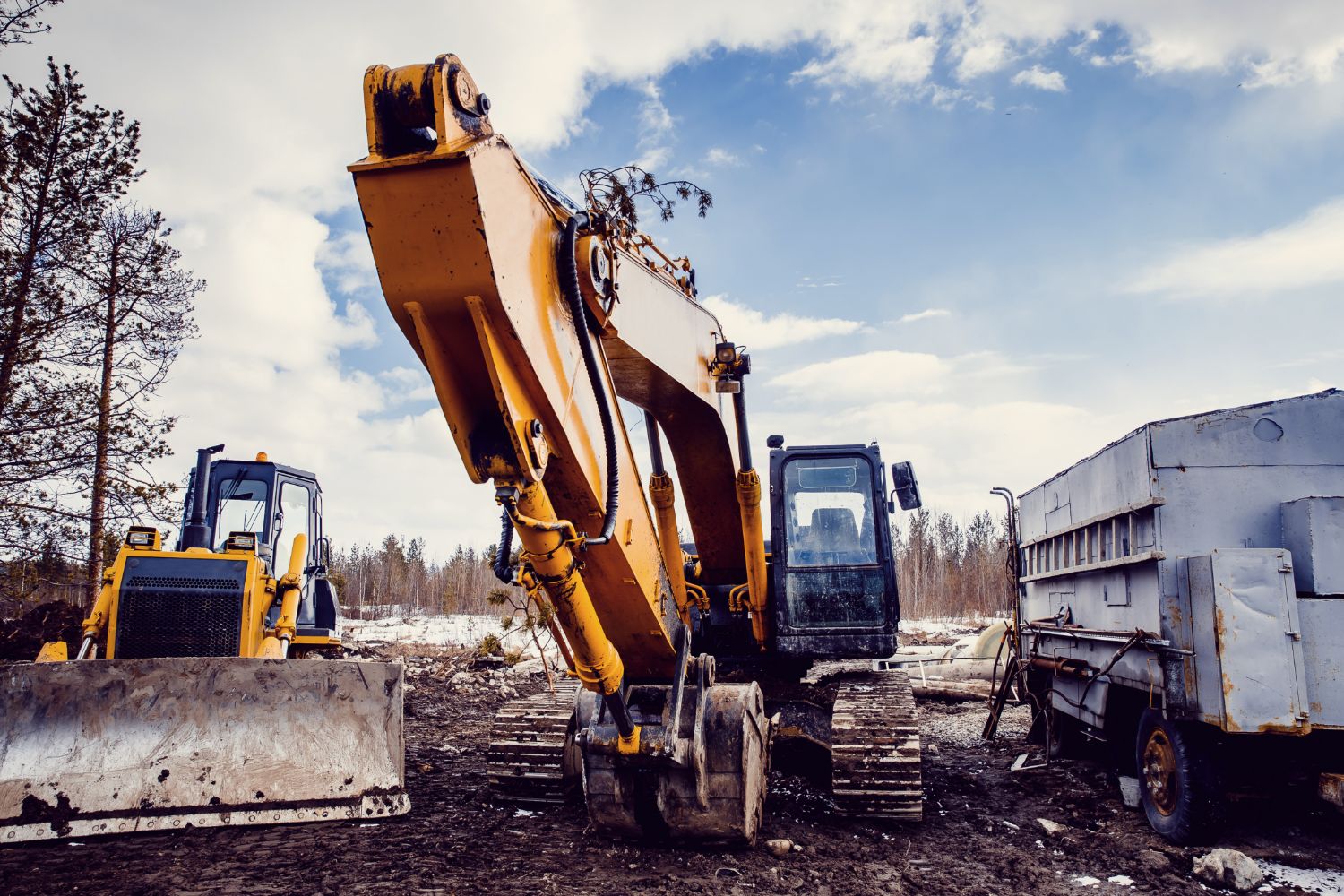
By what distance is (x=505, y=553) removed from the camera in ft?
13.1

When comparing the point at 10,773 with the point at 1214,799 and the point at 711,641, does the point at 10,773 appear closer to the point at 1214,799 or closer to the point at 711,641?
the point at 711,641

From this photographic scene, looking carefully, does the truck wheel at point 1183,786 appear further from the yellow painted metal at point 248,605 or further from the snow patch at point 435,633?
the snow patch at point 435,633

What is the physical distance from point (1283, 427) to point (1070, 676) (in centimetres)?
298

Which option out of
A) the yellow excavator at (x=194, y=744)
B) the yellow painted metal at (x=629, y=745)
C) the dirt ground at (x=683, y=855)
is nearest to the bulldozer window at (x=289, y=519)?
the dirt ground at (x=683, y=855)

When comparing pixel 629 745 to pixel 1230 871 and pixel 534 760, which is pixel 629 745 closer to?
pixel 534 760

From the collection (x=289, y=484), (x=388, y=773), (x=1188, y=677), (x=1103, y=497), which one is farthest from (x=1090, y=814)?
(x=289, y=484)

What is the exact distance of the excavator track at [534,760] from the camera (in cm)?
629

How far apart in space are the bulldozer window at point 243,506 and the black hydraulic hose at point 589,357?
7.01 metres

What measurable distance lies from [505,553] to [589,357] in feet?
3.12

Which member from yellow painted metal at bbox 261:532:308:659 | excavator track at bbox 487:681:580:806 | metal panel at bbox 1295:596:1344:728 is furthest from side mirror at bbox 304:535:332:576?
metal panel at bbox 1295:596:1344:728

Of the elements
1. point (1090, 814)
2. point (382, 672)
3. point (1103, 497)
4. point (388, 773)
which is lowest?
point (1090, 814)

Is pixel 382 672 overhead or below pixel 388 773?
overhead

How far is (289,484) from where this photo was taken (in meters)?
10.1

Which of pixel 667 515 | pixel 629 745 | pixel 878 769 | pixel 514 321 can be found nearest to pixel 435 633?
pixel 667 515
